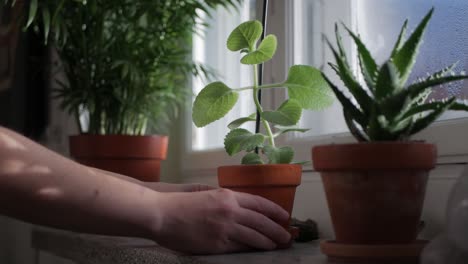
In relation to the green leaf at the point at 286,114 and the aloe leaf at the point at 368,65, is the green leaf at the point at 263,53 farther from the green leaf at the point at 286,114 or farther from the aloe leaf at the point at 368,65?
the aloe leaf at the point at 368,65

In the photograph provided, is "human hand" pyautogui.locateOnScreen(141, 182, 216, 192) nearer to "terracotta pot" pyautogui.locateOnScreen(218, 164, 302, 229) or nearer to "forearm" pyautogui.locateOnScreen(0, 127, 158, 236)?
"terracotta pot" pyautogui.locateOnScreen(218, 164, 302, 229)

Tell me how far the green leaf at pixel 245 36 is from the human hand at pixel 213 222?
266 millimetres

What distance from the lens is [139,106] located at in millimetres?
1581

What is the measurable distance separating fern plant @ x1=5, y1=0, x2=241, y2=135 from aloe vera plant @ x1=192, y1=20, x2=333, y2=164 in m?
0.58

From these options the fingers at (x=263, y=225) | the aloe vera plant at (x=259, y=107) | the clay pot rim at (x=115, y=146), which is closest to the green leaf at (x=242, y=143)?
the aloe vera plant at (x=259, y=107)

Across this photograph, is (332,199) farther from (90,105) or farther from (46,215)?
(90,105)

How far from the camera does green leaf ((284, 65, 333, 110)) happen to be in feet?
3.02

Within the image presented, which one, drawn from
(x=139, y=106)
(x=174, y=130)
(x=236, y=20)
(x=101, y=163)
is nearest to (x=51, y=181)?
(x=101, y=163)

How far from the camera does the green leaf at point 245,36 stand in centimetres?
94

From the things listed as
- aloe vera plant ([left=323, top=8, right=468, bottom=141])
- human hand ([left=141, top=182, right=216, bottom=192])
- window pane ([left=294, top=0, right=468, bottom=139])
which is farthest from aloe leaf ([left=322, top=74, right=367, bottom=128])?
human hand ([left=141, top=182, right=216, bottom=192])

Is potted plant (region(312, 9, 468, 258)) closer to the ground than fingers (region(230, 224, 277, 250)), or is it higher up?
higher up

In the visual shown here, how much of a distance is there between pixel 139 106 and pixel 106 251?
633mm

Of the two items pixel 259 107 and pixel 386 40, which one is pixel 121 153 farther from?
pixel 386 40

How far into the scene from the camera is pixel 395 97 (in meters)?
0.65
